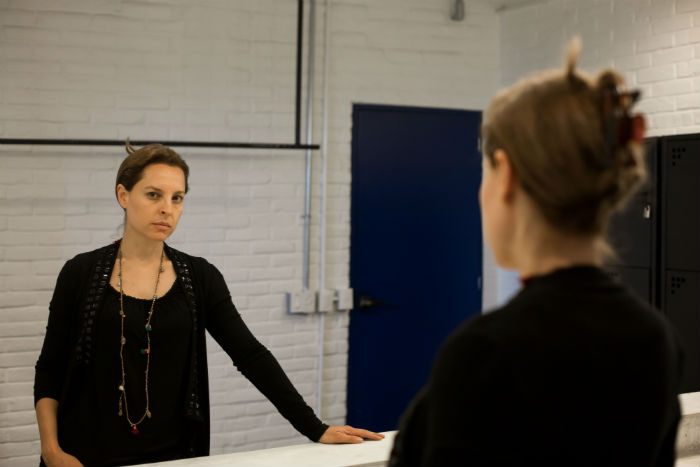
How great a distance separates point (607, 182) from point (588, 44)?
12.4 feet

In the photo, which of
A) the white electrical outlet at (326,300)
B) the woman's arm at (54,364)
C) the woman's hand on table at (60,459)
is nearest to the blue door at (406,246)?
the white electrical outlet at (326,300)

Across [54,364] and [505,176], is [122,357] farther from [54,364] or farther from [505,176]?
[505,176]

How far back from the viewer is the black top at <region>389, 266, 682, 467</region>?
2.27ft

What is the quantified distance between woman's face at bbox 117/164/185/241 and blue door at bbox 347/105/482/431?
7.89 feet

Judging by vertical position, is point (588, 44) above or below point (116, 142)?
above

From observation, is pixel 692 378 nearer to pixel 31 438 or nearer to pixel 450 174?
pixel 450 174

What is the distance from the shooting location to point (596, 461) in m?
0.71

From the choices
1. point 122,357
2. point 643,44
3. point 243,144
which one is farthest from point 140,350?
point 643,44

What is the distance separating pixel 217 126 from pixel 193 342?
2.23 metres

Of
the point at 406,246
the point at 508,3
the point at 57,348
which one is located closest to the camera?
the point at 57,348

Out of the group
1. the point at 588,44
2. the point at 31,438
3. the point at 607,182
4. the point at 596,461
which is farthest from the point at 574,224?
A: the point at 588,44

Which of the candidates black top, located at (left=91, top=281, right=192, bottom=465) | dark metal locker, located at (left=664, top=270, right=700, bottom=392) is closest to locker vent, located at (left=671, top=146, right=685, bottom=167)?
dark metal locker, located at (left=664, top=270, right=700, bottom=392)

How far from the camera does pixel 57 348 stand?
1856mm

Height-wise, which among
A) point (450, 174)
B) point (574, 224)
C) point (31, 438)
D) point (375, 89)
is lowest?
point (31, 438)
